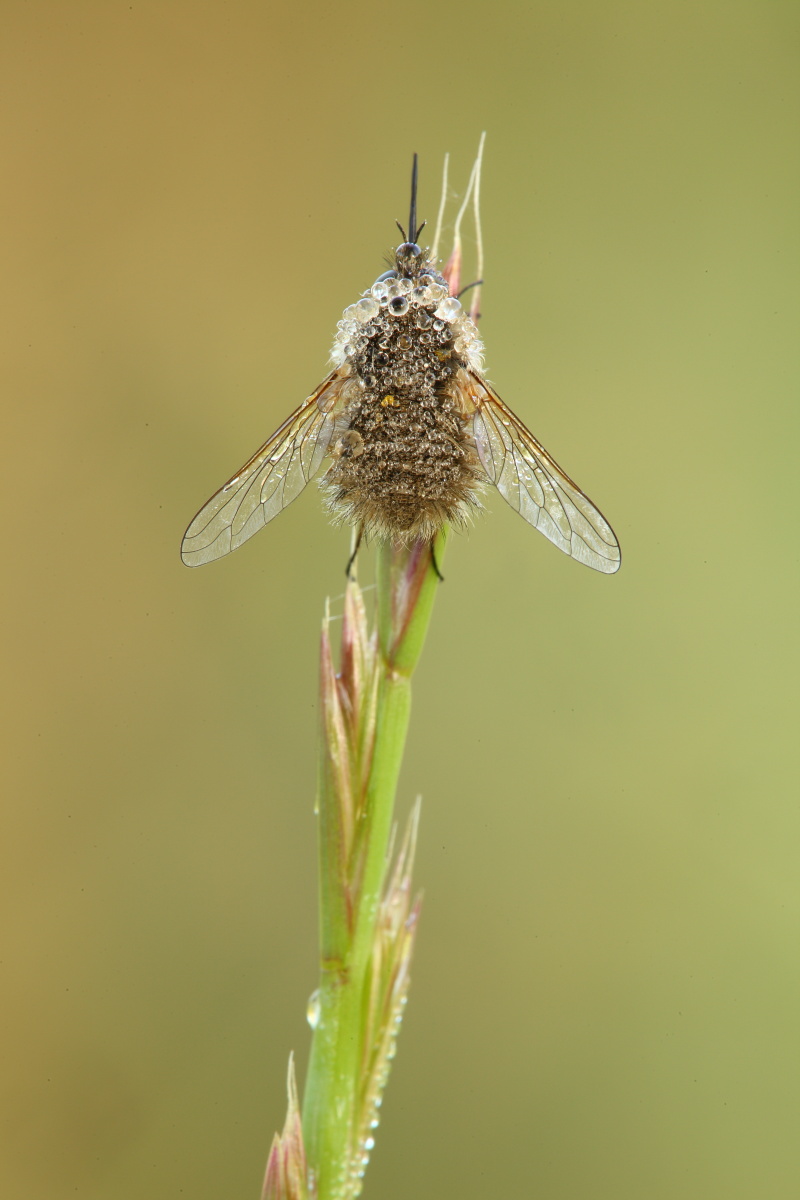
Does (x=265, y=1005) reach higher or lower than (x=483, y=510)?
lower

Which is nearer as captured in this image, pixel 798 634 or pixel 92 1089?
pixel 92 1089

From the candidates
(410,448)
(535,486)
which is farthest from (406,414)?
(535,486)

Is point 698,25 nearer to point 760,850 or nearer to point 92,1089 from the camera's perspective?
point 760,850

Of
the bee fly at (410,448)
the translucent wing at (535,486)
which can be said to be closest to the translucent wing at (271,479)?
the bee fly at (410,448)

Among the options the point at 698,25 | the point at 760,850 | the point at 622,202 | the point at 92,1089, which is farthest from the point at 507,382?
the point at 92,1089

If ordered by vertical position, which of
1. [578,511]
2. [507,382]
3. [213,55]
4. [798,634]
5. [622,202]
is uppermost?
[213,55]

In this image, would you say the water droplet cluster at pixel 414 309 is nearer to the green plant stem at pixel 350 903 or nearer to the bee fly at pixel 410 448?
the bee fly at pixel 410 448
